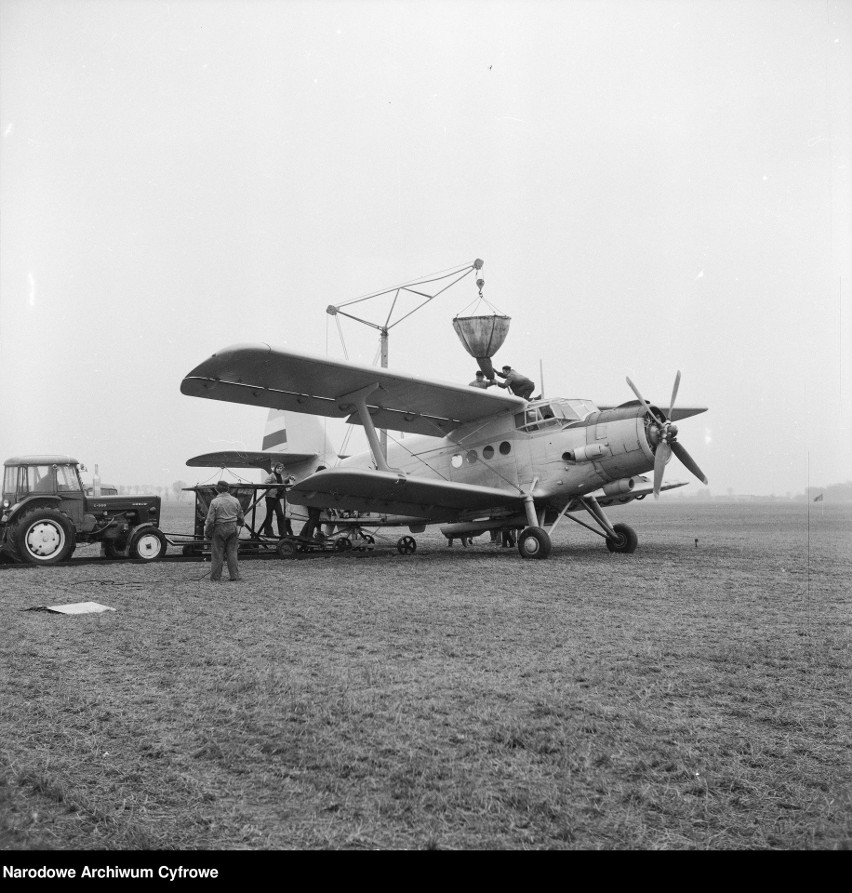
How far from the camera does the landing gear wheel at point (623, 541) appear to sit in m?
16.0

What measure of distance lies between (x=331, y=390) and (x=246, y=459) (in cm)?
395

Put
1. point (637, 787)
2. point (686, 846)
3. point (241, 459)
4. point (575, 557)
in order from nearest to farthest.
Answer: point (686, 846), point (637, 787), point (575, 557), point (241, 459)

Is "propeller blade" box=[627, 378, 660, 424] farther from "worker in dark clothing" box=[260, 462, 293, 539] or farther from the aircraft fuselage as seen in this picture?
"worker in dark clothing" box=[260, 462, 293, 539]

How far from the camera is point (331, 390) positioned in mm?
15469

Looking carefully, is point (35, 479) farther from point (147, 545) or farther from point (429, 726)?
point (429, 726)

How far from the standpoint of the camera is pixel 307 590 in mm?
10344

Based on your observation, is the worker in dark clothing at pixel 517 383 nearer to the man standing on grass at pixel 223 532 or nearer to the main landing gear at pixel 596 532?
the main landing gear at pixel 596 532

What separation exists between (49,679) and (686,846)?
13.8ft

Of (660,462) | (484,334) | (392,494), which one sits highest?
(484,334)

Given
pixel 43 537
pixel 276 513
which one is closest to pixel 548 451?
pixel 276 513

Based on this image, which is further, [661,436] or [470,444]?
[470,444]

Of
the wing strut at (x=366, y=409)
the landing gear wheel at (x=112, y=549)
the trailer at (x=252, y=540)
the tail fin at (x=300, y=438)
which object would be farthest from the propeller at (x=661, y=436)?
the landing gear wheel at (x=112, y=549)
